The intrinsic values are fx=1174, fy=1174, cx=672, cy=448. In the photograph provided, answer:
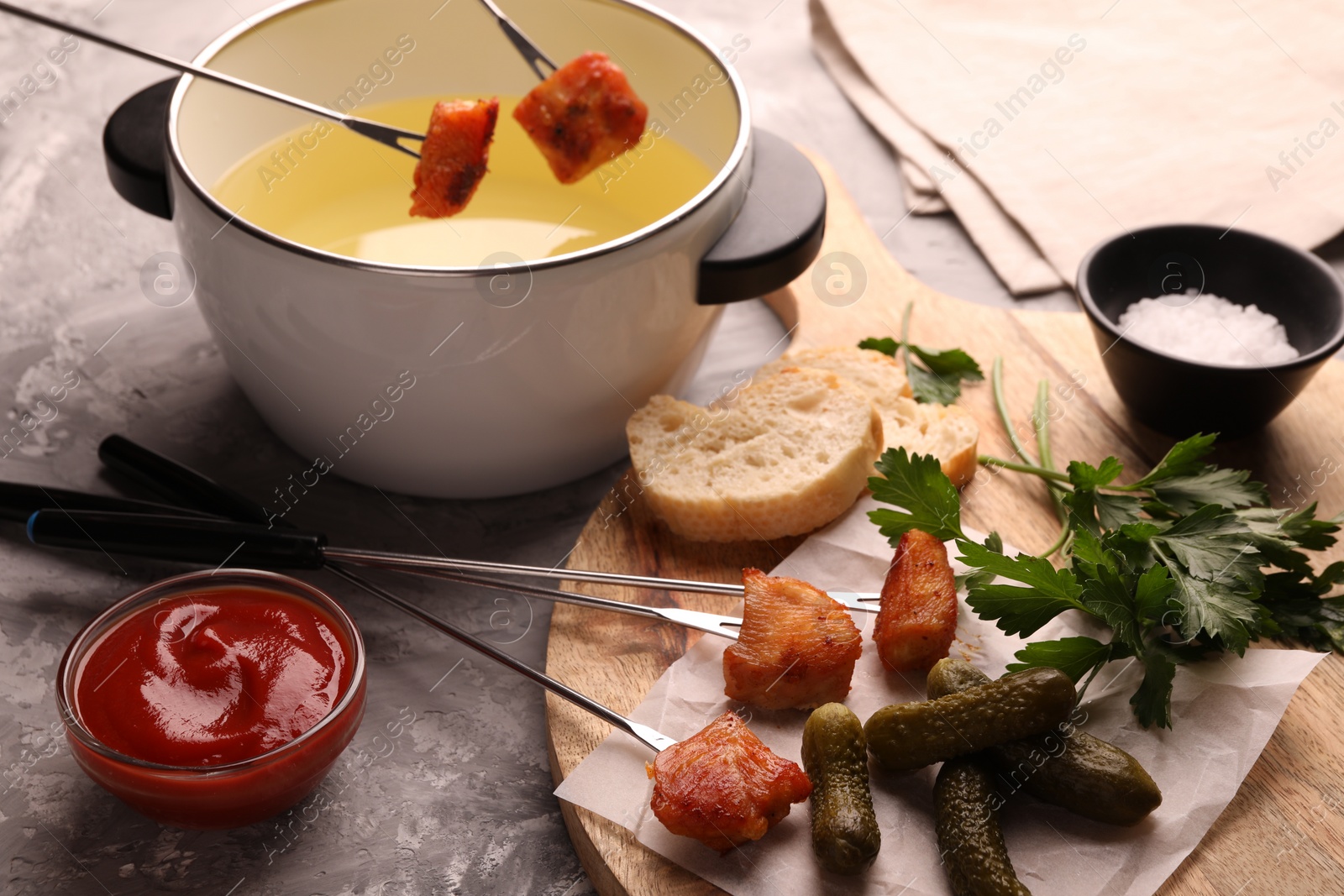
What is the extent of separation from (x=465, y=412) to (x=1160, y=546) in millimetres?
973

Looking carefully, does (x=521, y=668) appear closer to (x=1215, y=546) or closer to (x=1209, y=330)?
(x=1215, y=546)

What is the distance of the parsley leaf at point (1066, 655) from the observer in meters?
1.45

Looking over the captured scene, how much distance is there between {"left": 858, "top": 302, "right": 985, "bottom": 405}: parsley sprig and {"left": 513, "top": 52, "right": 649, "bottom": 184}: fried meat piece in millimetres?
607

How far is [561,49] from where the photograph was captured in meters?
2.05

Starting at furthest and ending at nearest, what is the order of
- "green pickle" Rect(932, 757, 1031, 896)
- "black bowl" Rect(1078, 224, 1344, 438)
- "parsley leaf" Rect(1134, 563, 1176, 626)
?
1. "black bowl" Rect(1078, 224, 1344, 438)
2. "parsley leaf" Rect(1134, 563, 1176, 626)
3. "green pickle" Rect(932, 757, 1031, 896)

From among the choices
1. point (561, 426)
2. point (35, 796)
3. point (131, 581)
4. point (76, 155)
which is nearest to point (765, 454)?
point (561, 426)

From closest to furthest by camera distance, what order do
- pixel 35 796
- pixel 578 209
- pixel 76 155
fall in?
pixel 35 796 → pixel 578 209 → pixel 76 155

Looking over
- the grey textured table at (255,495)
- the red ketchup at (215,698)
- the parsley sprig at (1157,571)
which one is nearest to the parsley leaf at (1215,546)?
the parsley sprig at (1157,571)

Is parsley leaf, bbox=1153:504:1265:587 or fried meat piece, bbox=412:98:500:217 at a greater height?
fried meat piece, bbox=412:98:500:217

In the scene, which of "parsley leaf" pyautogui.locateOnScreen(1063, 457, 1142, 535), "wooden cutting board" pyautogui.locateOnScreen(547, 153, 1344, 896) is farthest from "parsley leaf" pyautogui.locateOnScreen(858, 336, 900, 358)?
"parsley leaf" pyautogui.locateOnScreen(1063, 457, 1142, 535)

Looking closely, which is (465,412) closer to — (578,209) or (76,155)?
(578,209)

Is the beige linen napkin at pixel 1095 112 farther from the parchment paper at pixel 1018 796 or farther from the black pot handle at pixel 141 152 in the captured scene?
the black pot handle at pixel 141 152

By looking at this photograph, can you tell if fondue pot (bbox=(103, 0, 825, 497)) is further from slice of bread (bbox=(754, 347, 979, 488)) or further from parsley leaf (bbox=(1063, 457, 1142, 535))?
parsley leaf (bbox=(1063, 457, 1142, 535))

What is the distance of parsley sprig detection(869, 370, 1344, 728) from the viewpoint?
58.0 inches
